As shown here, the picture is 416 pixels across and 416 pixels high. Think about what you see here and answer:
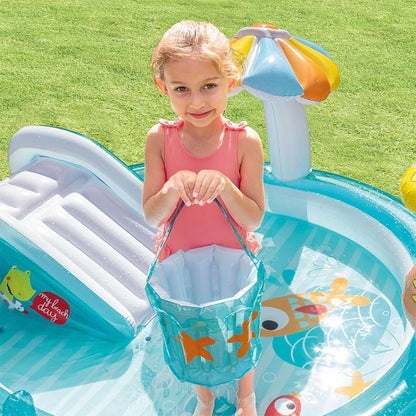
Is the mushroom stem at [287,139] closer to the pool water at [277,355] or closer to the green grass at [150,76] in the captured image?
the pool water at [277,355]

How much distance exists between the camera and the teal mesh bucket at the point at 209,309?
8.16ft

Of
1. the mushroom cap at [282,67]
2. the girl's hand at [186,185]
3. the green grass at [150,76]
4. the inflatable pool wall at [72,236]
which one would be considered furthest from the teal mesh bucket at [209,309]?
the green grass at [150,76]

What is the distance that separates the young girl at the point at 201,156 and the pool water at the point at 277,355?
22 centimetres

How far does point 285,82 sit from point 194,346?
4.21 feet

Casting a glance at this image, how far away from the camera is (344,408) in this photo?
2.60 metres

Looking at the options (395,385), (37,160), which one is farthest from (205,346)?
(37,160)

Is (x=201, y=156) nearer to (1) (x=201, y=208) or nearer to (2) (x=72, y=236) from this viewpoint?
(1) (x=201, y=208)

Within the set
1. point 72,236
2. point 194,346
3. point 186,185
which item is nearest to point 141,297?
point 72,236

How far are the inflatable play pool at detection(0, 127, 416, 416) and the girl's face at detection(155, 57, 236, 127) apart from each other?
1.06m

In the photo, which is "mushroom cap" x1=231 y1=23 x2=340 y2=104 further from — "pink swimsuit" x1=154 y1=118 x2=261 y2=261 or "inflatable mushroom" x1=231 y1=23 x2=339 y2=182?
"pink swimsuit" x1=154 y1=118 x2=261 y2=261

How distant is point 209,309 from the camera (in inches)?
96.6

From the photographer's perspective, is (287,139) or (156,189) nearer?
(156,189)

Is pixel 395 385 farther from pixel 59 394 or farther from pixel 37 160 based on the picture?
pixel 37 160

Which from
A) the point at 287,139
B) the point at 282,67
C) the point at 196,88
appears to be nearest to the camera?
the point at 196,88
